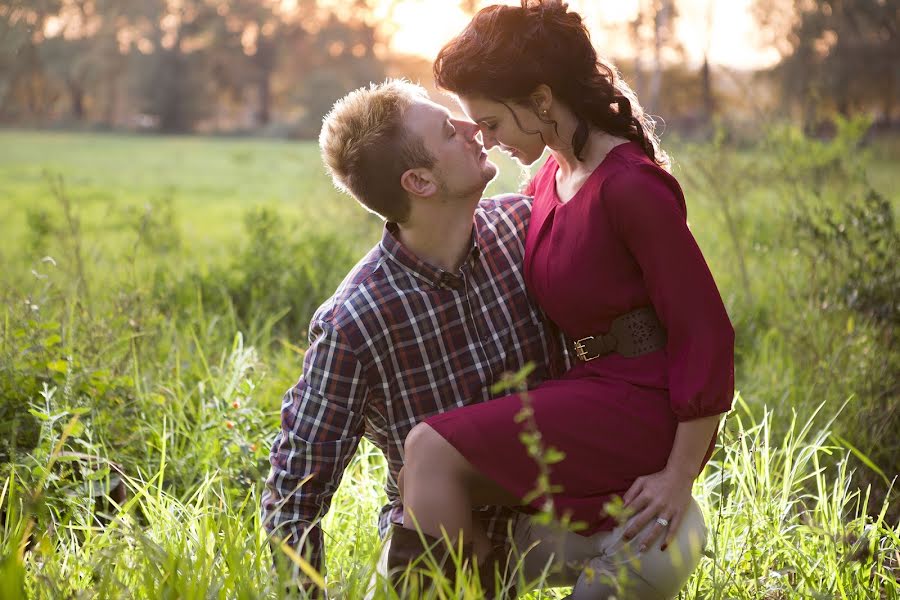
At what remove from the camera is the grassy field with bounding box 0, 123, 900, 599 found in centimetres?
230

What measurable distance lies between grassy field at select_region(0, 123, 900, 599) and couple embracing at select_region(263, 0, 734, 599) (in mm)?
198

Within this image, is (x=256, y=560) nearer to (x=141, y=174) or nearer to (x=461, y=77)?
(x=461, y=77)

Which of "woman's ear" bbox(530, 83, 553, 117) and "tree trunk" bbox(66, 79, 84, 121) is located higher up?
"woman's ear" bbox(530, 83, 553, 117)

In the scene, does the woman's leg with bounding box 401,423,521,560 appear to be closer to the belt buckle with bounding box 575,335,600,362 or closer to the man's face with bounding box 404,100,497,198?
the belt buckle with bounding box 575,335,600,362

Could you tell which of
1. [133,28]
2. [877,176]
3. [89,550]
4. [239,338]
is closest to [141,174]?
[877,176]

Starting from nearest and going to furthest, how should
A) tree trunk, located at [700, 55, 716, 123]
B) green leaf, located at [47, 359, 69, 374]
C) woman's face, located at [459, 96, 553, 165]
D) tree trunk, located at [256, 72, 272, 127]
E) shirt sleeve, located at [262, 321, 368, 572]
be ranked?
shirt sleeve, located at [262, 321, 368, 572] < woman's face, located at [459, 96, 553, 165] < green leaf, located at [47, 359, 69, 374] < tree trunk, located at [700, 55, 716, 123] < tree trunk, located at [256, 72, 272, 127]

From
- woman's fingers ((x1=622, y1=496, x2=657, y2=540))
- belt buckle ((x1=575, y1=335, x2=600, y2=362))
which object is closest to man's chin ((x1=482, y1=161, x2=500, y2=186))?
belt buckle ((x1=575, y1=335, x2=600, y2=362))

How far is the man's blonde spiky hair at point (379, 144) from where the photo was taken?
239 centimetres

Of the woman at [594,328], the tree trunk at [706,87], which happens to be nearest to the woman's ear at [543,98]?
the woman at [594,328]

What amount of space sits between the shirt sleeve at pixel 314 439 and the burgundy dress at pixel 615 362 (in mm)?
256

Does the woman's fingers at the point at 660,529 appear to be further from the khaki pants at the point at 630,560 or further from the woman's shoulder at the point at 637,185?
the woman's shoulder at the point at 637,185

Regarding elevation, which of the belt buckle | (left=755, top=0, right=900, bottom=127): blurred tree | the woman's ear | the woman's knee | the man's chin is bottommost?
the woman's knee

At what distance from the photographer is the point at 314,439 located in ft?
7.40

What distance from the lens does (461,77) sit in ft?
7.71
